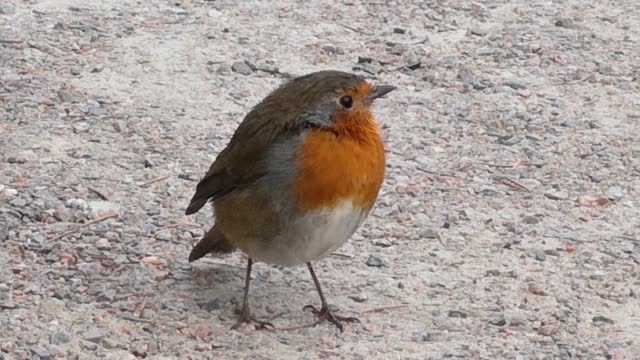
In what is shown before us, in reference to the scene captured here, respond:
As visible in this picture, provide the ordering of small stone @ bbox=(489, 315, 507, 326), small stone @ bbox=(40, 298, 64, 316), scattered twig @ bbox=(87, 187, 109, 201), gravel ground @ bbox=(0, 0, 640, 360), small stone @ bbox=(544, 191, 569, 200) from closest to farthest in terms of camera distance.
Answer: small stone @ bbox=(40, 298, 64, 316), gravel ground @ bbox=(0, 0, 640, 360), small stone @ bbox=(489, 315, 507, 326), scattered twig @ bbox=(87, 187, 109, 201), small stone @ bbox=(544, 191, 569, 200)

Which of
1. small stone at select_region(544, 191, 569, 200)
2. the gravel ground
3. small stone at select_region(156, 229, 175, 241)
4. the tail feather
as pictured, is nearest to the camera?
the gravel ground

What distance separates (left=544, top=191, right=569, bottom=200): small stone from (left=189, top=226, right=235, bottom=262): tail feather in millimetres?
1774

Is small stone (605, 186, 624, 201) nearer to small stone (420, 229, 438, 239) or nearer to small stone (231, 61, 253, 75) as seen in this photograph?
small stone (420, 229, 438, 239)

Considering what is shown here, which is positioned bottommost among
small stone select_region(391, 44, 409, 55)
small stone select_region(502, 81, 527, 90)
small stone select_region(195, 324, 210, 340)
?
small stone select_region(195, 324, 210, 340)

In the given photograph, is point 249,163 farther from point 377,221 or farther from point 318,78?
point 377,221

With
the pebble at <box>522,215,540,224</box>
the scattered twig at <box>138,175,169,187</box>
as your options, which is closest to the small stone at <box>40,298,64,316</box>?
the scattered twig at <box>138,175,169,187</box>

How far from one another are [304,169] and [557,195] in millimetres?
2057

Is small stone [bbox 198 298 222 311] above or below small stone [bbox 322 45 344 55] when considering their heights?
below

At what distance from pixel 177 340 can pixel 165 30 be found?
10.8 ft

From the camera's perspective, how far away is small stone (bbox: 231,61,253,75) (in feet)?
25.9

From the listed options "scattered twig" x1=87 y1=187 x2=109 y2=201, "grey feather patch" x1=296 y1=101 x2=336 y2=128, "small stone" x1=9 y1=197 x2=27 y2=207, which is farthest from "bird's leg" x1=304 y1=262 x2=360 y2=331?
"small stone" x1=9 y1=197 x2=27 y2=207

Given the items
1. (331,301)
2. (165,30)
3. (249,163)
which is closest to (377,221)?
(331,301)

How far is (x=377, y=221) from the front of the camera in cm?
646

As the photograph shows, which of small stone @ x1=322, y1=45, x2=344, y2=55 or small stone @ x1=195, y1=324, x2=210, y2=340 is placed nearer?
small stone @ x1=195, y1=324, x2=210, y2=340
